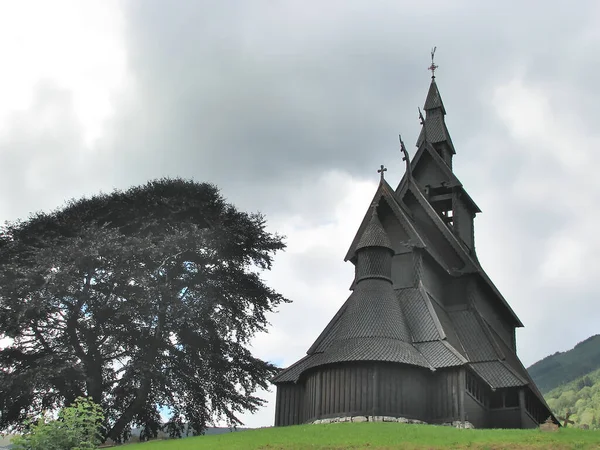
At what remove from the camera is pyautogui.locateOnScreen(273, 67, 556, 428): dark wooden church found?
3278 cm

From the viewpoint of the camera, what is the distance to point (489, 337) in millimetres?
38656

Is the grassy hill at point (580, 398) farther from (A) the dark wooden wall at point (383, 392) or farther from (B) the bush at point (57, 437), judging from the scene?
(B) the bush at point (57, 437)

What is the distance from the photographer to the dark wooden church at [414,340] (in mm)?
32781

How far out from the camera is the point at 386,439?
80.8 feet

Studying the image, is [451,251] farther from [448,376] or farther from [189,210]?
[189,210]

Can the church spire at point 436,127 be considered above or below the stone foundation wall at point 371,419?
above

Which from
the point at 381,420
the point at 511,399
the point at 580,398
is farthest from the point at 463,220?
the point at 580,398

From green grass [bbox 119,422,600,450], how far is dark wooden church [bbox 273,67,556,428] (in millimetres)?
3239

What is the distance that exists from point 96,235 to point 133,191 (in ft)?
17.2

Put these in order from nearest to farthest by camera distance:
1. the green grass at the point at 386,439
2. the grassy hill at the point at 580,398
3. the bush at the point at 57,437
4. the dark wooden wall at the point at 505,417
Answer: the green grass at the point at 386,439, the bush at the point at 57,437, the dark wooden wall at the point at 505,417, the grassy hill at the point at 580,398

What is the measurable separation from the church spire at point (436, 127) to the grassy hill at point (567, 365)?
66.6 meters

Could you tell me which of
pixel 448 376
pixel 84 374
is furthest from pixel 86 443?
pixel 448 376

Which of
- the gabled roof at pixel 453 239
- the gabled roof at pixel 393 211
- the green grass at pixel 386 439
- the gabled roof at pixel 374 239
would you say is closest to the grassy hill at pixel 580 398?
the gabled roof at pixel 453 239

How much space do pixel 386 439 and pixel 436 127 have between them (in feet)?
108
